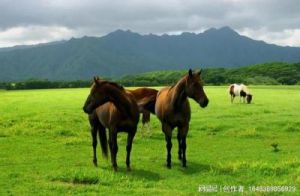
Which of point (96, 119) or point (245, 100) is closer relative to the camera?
point (96, 119)

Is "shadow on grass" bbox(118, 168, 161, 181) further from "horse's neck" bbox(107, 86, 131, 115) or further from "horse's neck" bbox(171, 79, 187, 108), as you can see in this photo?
"horse's neck" bbox(171, 79, 187, 108)

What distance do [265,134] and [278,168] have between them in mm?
10846

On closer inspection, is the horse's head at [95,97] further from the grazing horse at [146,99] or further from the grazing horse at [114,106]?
the grazing horse at [146,99]

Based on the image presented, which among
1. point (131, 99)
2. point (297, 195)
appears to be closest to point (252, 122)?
point (131, 99)

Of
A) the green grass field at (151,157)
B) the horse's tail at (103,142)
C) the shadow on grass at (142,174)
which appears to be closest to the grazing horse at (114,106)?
the shadow on grass at (142,174)

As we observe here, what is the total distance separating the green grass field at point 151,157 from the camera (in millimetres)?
12203

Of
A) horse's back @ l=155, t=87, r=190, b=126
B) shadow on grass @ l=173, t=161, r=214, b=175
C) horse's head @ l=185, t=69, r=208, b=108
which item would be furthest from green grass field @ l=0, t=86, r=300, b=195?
horse's head @ l=185, t=69, r=208, b=108

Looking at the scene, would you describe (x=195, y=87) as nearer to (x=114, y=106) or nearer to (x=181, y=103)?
(x=181, y=103)

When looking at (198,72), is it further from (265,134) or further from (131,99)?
(265,134)

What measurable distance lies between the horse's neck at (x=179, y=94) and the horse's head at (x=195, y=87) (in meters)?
0.37

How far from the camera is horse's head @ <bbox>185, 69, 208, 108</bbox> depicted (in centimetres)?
1370

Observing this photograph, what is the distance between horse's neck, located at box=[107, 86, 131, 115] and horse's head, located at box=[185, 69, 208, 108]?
197 cm

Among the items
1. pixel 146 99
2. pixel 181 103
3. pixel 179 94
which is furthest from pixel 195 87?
pixel 146 99

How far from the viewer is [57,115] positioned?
101 feet
